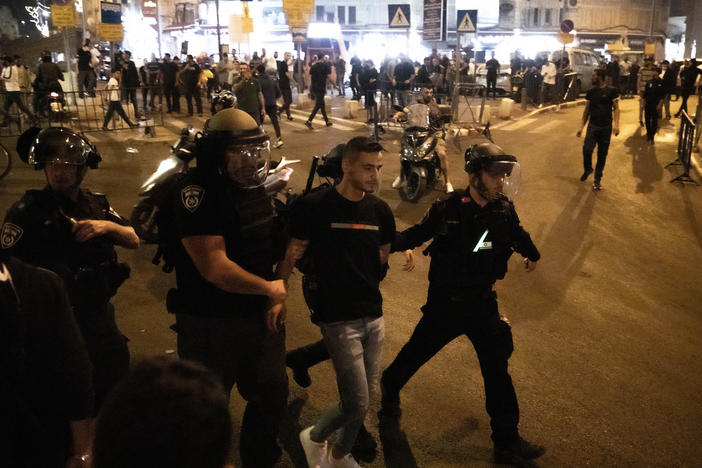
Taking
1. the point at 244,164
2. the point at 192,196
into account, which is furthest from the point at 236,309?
the point at 244,164

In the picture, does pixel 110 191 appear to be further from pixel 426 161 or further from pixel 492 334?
pixel 492 334

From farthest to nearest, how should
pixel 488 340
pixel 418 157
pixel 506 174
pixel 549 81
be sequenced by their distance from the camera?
pixel 549 81 < pixel 418 157 < pixel 506 174 < pixel 488 340

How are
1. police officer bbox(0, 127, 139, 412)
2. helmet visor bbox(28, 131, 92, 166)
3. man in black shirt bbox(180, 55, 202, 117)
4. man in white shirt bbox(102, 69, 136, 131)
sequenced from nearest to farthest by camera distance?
police officer bbox(0, 127, 139, 412), helmet visor bbox(28, 131, 92, 166), man in white shirt bbox(102, 69, 136, 131), man in black shirt bbox(180, 55, 202, 117)

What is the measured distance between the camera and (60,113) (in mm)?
15633

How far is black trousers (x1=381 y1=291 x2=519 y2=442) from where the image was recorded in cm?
367

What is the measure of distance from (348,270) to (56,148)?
1608 millimetres

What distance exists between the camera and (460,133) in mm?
16125

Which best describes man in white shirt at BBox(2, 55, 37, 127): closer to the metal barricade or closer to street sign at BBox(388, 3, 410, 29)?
street sign at BBox(388, 3, 410, 29)

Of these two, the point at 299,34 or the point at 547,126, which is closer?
the point at 547,126

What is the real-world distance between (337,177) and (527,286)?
10.6ft

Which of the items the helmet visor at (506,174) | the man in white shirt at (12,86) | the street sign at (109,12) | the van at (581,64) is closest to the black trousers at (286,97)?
the street sign at (109,12)

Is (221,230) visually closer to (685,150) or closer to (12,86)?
(685,150)

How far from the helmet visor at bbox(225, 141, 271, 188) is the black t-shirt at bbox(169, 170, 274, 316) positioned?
0.05m

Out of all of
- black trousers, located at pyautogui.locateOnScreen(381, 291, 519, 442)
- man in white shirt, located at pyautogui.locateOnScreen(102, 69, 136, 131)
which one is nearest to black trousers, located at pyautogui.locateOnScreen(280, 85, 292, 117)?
man in white shirt, located at pyautogui.locateOnScreen(102, 69, 136, 131)
